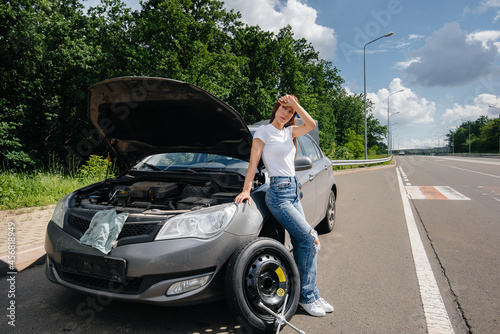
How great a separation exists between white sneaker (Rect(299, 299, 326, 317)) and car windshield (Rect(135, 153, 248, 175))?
140 cm

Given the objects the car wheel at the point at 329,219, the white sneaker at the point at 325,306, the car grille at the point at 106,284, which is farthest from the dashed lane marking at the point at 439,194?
the car grille at the point at 106,284

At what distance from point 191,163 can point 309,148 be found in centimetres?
196

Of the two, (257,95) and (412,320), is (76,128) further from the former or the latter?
(412,320)

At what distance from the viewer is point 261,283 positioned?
2436 millimetres

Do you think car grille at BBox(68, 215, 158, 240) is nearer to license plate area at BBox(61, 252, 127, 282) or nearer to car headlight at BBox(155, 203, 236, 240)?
car headlight at BBox(155, 203, 236, 240)

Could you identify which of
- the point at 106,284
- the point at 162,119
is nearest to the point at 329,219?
the point at 162,119

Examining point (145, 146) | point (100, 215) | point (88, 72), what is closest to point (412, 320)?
point (100, 215)

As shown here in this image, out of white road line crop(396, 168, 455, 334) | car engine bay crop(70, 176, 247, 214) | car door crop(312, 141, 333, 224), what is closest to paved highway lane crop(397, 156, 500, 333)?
white road line crop(396, 168, 455, 334)

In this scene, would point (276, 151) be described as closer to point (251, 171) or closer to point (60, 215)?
point (251, 171)

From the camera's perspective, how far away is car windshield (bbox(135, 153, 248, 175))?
3.53 m

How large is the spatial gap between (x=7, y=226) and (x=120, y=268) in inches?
170

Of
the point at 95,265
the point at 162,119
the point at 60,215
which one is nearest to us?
the point at 95,265

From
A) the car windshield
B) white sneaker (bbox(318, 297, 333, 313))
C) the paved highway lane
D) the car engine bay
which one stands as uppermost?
the car windshield

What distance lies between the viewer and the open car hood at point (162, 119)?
2.90m
